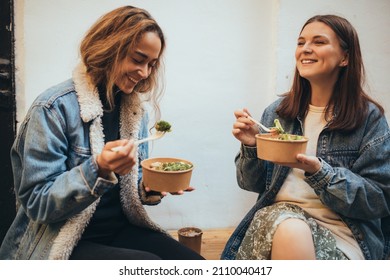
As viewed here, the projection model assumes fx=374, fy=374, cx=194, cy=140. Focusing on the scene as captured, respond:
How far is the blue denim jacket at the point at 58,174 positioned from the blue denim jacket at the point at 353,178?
0.42 m

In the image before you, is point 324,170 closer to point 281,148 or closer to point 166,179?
point 281,148

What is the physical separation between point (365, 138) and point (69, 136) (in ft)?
2.93

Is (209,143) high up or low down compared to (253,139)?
down

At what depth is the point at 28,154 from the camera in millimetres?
949

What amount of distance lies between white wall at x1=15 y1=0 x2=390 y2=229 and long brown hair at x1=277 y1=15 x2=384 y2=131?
496 mm

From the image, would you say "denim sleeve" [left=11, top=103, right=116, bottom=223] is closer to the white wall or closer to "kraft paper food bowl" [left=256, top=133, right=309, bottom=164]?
"kraft paper food bowl" [left=256, top=133, right=309, bottom=164]

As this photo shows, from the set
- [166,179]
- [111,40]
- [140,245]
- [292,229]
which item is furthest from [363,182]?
[111,40]

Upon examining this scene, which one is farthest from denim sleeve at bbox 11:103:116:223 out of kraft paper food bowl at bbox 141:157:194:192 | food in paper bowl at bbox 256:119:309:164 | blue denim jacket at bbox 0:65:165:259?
food in paper bowl at bbox 256:119:309:164

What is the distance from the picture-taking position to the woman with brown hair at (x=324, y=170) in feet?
A: 3.50

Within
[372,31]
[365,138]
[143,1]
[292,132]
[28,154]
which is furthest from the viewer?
[372,31]

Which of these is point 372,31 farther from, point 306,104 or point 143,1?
point 143,1

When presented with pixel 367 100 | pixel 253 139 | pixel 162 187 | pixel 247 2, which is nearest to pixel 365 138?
pixel 367 100

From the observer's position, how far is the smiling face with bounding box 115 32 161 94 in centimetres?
108

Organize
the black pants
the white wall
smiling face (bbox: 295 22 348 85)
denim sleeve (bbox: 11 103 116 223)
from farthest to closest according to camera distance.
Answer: the white wall → smiling face (bbox: 295 22 348 85) → the black pants → denim sleeve (bbox: 11 103 116 223)
